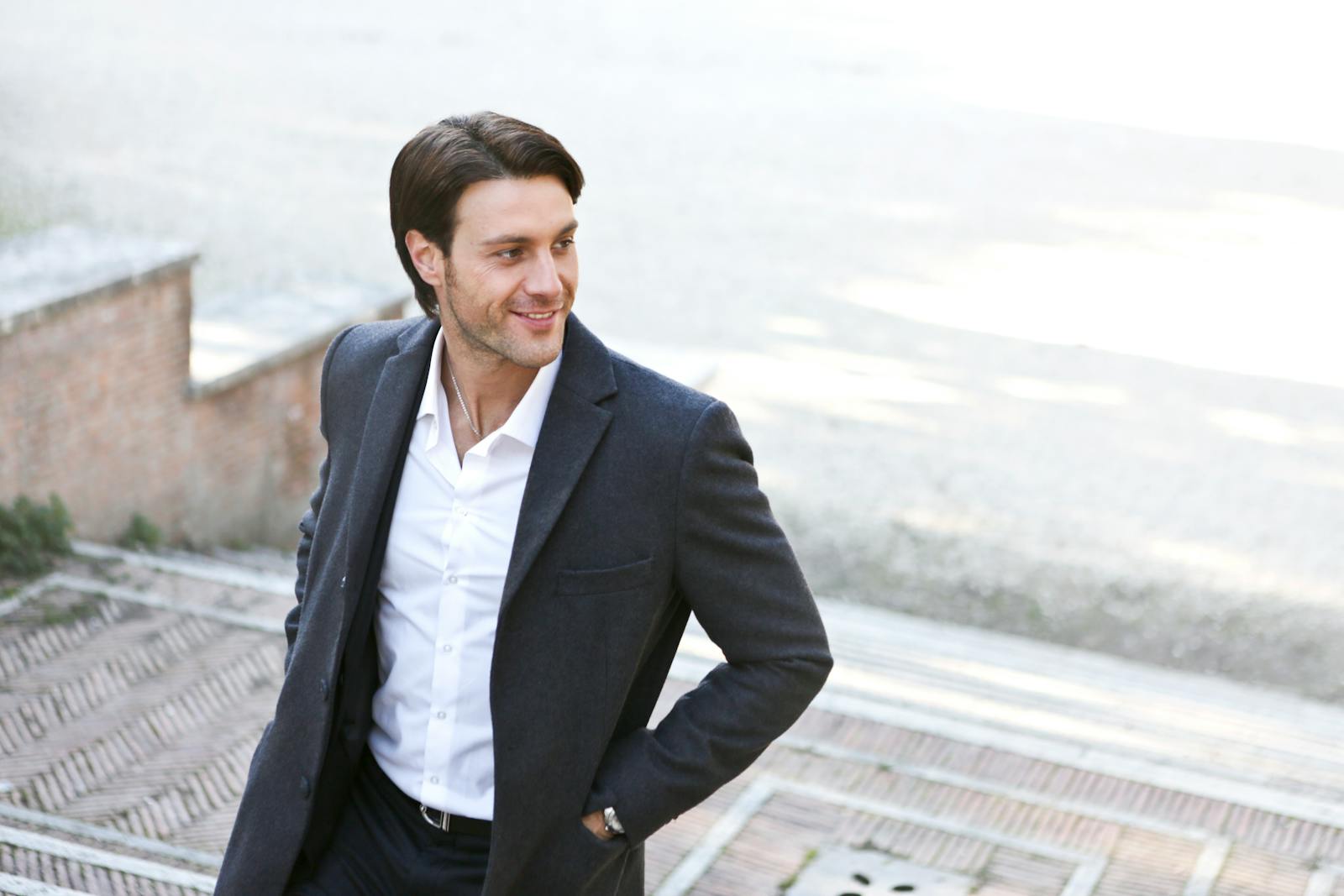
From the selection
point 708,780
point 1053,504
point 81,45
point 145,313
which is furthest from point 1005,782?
point 81,45

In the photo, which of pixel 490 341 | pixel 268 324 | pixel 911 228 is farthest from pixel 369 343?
pixel 911 228

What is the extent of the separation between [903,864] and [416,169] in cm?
297

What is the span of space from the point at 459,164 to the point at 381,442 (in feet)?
1.64

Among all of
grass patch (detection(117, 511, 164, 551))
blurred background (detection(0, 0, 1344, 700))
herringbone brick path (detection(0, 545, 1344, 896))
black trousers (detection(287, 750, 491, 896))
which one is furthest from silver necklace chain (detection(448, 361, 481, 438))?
grass patch (detection(117, 511, 164, 551))

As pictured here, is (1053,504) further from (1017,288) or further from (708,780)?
(708,780)

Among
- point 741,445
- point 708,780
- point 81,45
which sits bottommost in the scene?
point 81,45

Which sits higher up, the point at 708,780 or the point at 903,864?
the point at 708,780

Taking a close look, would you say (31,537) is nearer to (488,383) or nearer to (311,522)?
(311,522)

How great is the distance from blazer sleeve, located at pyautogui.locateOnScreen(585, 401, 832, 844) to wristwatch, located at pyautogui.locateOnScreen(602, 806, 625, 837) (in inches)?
0.5

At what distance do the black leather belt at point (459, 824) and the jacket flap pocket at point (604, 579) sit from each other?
16.7 inches

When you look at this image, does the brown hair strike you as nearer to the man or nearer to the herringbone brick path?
the man

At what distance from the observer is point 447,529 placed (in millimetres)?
2688

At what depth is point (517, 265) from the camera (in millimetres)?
2615

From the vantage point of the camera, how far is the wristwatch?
268 cm
